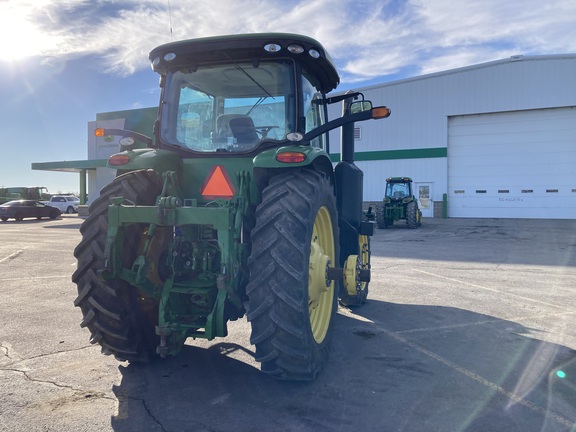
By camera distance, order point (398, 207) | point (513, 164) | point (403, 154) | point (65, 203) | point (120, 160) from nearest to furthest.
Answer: point (120, 160) < point (398, 207) < point (513, 164) < point (403, 154) < point (65, 203)

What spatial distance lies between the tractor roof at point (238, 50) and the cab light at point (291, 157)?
102 centimetres

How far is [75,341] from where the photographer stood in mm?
4633

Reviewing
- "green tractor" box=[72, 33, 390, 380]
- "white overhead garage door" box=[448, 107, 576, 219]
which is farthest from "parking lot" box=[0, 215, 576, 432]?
"white overhead garage door" box=[448, 107, 576, 219]

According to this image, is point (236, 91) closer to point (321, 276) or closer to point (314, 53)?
point (314, 53)

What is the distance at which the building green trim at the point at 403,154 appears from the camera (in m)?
27.0

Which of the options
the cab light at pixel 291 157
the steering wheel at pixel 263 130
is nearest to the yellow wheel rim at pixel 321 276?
the cab light at pixel 291 157

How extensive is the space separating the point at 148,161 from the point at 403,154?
26.3 m

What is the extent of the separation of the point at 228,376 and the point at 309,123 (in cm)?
245

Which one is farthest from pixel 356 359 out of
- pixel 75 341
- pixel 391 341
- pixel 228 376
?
pixel 75 341

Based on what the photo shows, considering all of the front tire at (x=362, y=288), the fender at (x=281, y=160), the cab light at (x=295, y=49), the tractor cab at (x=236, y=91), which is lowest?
the front tire at (x=362, y=288)

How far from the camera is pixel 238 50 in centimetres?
387

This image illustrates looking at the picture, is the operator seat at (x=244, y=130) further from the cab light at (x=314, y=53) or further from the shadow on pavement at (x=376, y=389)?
the shadow on pavement at (x=376, y=389)

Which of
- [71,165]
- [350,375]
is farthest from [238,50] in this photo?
[71,165]

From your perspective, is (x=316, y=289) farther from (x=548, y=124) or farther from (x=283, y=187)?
(x=548, y=124)
